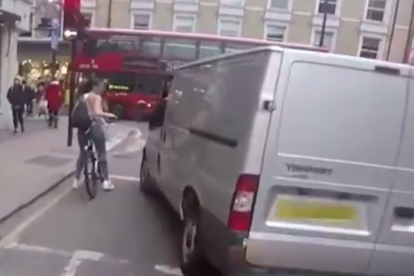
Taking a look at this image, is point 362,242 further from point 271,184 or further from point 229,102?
point 229,102

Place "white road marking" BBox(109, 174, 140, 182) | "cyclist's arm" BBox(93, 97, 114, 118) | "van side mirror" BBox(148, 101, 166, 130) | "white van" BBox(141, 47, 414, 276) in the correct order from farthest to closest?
1. "white road marking" BBox(109, 174, 140, 182)
2. "cyclist's arm" BBox(93, 97, 114, 118)
3. "van side mirror" BBox(148, 101, 166, 130)
4. "white van" BBox(141, 47, 414, 276)

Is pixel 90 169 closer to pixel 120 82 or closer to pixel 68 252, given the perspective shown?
pixel 68 252

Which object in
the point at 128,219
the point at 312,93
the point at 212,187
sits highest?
the point at 312,93

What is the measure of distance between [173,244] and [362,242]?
2881 mm

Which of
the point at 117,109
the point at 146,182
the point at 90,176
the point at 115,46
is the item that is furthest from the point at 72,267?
the point at 117,109

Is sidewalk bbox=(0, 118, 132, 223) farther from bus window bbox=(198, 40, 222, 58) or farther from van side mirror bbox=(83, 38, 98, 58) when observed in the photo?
van side mirror bbox=(83, 38, 98, 58)

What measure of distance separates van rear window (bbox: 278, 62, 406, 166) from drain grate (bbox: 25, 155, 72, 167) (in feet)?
27.9

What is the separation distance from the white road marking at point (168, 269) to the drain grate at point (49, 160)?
645 centimetres

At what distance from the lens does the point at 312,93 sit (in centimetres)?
432

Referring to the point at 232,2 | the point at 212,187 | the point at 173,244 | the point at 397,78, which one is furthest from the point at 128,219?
the point at 232,2

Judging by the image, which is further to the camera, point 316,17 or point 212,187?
point 316,17

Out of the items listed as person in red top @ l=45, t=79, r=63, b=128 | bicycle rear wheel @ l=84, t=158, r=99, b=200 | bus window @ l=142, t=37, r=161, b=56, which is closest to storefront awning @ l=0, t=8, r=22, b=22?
person in red top @ l=45, t=79, r=63, b=128

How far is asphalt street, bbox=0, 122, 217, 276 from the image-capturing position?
5.84 metres

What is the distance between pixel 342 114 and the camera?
4.37 meters
